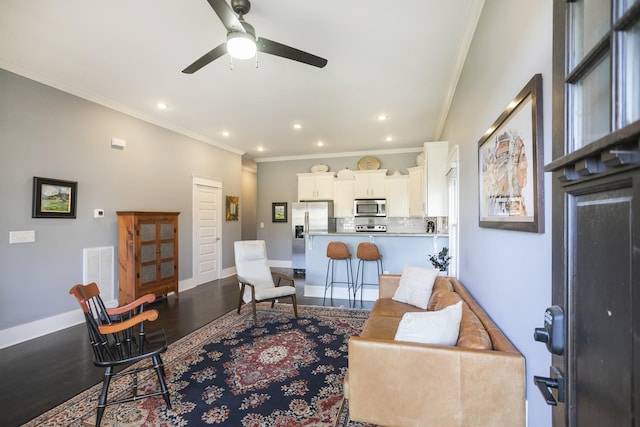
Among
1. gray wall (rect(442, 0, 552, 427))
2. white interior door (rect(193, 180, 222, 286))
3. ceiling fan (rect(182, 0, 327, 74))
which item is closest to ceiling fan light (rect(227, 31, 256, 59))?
ceiling fan (rect(182, 0, 327, 74))

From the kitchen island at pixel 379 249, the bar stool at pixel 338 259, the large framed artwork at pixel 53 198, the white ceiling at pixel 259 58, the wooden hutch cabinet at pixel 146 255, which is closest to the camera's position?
the white ceiling at pixel 259 58

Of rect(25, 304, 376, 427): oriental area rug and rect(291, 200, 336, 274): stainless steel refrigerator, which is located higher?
rect(291, 200, 336, 274): stainless steel refrigerator

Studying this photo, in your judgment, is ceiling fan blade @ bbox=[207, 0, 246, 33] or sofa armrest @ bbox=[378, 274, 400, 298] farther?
sofa armrest @ bbox=[378, 274, 400, 298]

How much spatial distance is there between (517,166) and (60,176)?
15.2 feet

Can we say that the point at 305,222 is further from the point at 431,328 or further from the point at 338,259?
the point at 431,328

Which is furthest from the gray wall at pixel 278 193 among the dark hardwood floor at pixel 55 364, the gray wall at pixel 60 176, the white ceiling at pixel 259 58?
the dark hardwood floor at pixel 55 364

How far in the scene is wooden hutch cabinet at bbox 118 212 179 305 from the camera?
408 centimetres

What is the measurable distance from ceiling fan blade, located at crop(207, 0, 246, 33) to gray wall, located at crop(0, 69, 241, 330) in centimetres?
287

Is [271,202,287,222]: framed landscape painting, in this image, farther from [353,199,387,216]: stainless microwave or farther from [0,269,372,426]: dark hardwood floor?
[0,269,372,426]: dark hardwood floor

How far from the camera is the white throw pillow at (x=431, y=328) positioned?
1607mm

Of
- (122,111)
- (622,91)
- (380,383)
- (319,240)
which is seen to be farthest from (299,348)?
(122,111)

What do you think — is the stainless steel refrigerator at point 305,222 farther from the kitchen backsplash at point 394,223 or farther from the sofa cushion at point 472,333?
the sofa cushion at point 472,333

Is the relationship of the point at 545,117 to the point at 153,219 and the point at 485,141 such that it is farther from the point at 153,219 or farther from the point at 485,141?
the point at 153,219

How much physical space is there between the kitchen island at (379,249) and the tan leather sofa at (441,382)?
9.78ft
